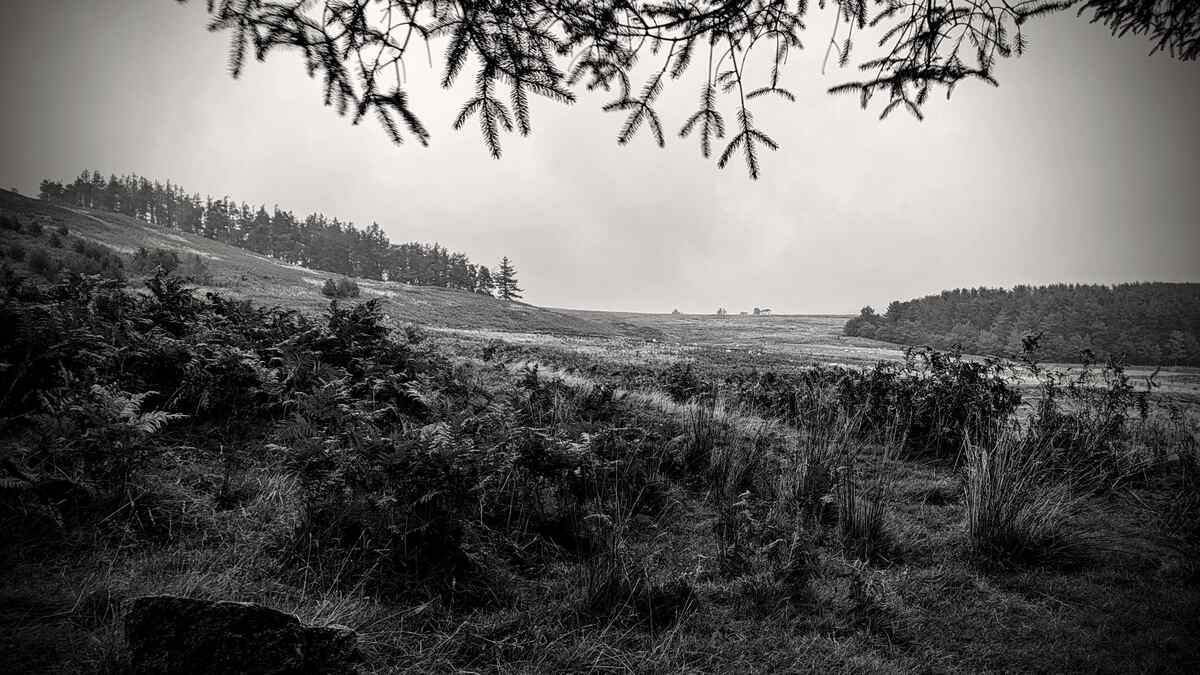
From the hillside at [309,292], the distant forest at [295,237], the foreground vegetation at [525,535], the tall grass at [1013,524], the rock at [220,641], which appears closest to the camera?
the rock at [220,641]

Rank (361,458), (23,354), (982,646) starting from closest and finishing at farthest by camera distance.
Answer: (982,646) → (361,458) → (23,354)

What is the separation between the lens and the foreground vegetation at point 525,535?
2.21 metres

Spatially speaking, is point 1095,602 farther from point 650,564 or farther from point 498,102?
point 498,102

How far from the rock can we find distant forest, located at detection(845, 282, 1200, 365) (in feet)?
92.1

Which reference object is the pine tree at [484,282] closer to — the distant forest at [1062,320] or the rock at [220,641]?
the distant forest at [1062,320]

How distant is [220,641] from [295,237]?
88693 millimetres

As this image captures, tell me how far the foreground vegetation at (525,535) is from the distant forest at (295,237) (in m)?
70.4

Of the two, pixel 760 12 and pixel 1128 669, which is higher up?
pixel 760 12

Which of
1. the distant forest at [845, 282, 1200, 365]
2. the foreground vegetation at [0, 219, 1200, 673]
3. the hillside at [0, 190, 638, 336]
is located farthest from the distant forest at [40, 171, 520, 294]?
the foreground vegetation at [0, 219, 1200, 673]

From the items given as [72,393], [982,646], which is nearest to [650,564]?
[982,646]

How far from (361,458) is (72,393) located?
2294 millimetres

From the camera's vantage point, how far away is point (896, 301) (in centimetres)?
6316

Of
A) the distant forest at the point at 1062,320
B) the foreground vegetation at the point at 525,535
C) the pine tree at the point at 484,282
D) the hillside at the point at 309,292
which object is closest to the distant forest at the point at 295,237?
the pine tree at the point at 484,282

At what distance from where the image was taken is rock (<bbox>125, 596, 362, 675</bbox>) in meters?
1.62
